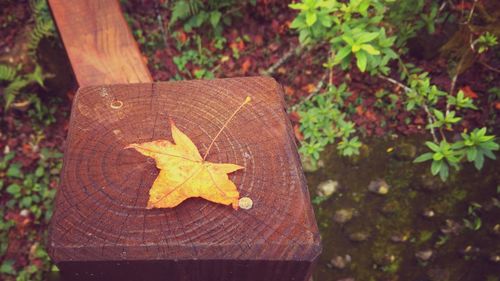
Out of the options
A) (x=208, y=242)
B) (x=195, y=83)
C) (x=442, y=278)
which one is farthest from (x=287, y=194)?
(x=442, y=278)

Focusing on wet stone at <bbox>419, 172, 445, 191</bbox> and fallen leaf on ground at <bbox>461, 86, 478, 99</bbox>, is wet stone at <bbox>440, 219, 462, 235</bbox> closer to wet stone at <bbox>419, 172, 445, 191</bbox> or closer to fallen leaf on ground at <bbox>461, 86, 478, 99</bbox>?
wet stone at <bbox>419, 172, 445, 191</bbox>

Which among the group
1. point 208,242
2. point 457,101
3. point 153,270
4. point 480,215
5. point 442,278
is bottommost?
point 442,278

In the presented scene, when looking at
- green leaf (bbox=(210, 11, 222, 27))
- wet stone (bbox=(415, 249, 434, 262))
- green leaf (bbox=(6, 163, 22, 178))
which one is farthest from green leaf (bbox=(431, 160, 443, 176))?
green leaf (bbox=(6, 163, 22, 178))

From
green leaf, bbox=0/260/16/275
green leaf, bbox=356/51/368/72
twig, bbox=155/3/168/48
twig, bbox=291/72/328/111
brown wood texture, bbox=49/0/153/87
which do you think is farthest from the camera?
twig, bbox=155/3/168/48

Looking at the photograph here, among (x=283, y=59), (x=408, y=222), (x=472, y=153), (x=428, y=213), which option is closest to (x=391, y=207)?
(x=408, y=222)

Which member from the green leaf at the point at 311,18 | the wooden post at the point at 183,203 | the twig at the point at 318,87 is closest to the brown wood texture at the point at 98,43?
the wooden post at the point at 183,203

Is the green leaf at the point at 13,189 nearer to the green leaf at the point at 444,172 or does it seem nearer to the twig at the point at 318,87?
the twig at the point at 318,87

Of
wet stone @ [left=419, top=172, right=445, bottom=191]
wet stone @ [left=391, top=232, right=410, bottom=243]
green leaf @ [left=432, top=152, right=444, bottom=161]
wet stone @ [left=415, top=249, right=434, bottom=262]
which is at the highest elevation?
green leaf @ [left=432, top=152, right=444, bottom=161]

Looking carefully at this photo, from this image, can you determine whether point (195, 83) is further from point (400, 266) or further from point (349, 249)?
point (400, 266)
